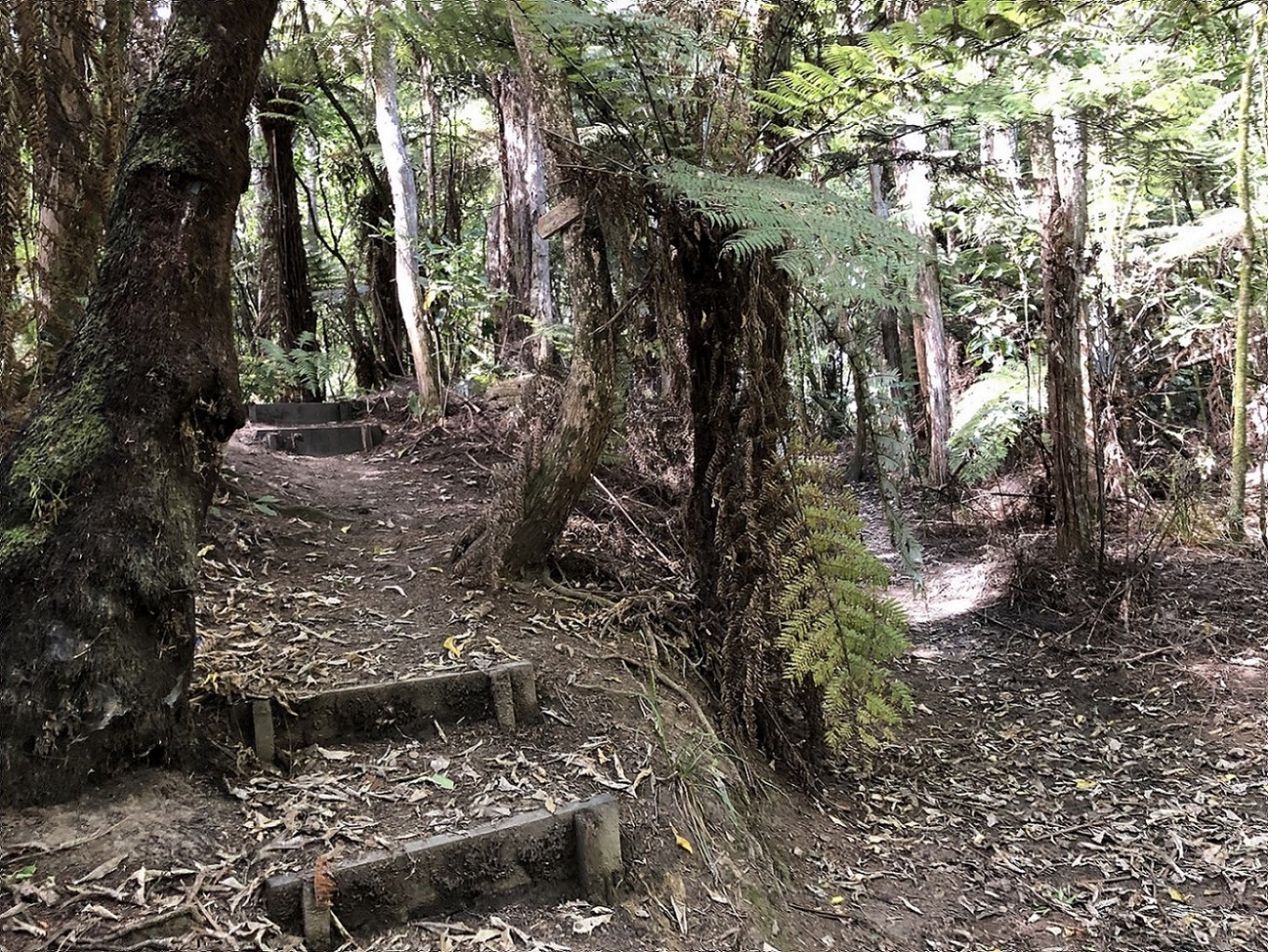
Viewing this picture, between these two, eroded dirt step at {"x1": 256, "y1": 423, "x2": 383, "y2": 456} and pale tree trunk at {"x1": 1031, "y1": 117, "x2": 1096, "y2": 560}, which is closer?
pale tree trunk at {"x1": 1031, "y1": 117, "x2": 1096, "y2": 560}

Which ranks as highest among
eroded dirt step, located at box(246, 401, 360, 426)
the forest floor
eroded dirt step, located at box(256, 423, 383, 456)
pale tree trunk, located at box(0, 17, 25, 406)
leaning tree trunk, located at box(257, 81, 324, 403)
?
leaning tree trunk, located at box(257, 81, 324, 403)

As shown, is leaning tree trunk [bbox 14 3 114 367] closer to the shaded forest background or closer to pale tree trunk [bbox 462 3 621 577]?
the shaded forest background

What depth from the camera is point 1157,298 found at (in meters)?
6.30

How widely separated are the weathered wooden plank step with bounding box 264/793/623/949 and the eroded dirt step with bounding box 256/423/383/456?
4568 millimetres

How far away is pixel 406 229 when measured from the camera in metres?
6.46

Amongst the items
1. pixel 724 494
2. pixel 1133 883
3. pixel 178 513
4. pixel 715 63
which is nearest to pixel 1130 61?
pixel 715 63

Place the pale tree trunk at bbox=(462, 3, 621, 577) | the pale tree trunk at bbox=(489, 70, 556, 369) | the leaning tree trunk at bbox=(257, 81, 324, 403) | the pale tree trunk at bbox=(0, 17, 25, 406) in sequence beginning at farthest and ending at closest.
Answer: the leaning tree trunk at bbox=(257, 81, 324, 403) < the pale tree trunk at bbox=(489, 70, 556, 369) < the pale tree trunk at bbox=(462, 3, 621, 577) < the pale tree trunk at bbox=(0, 17, 25, 406)

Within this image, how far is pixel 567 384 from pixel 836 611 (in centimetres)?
147

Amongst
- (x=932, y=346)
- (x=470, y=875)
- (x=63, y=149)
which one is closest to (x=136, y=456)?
(x=63, y=149)

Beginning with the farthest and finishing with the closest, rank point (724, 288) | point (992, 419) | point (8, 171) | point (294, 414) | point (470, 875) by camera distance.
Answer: point (992, 419) < point (294, 414) < point (724, 288) < point (8, 171) < point (470, 875)

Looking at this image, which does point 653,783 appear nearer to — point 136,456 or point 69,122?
point 136,456

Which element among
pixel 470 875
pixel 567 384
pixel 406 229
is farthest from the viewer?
pixel 406 229

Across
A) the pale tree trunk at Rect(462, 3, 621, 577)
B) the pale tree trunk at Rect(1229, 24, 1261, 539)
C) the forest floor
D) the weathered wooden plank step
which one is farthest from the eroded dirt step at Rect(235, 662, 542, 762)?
the pale tree trunk at Rect(1229, 24, 1261, 539)

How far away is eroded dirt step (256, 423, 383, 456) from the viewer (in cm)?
619
